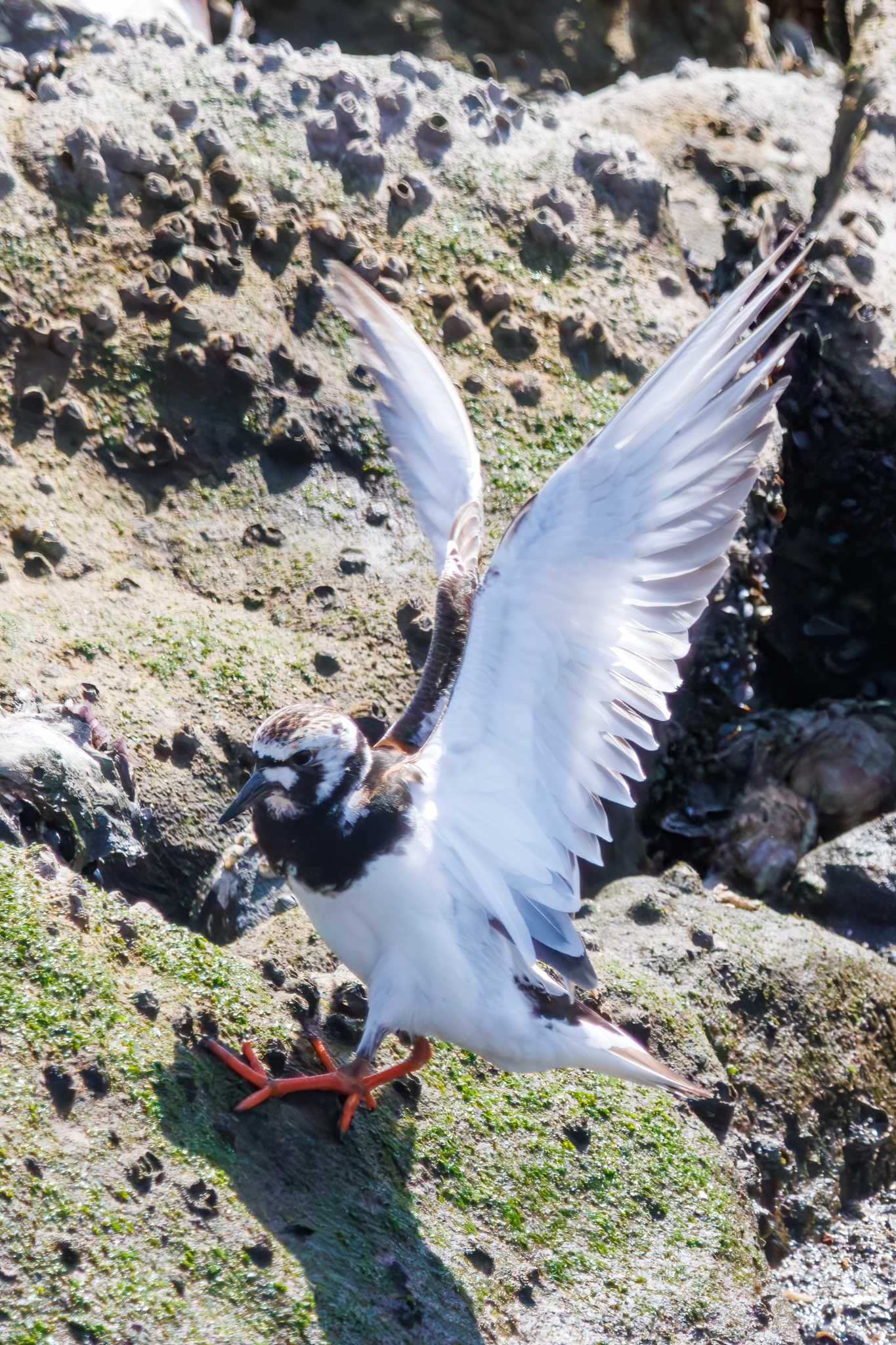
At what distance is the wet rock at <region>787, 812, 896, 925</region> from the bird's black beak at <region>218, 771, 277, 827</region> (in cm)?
265

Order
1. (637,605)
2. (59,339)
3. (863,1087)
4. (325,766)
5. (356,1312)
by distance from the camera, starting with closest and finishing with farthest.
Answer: (356,1312), (637,605), (325,766), (863,1087), (59,339)

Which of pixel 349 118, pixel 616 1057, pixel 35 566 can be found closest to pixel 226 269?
pixel 349 118

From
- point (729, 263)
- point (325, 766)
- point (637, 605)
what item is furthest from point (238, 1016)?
point (729, 263)

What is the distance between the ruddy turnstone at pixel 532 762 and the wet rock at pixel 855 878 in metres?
1.99

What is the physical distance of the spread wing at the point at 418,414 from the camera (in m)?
5.02

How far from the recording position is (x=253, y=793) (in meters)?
3.96

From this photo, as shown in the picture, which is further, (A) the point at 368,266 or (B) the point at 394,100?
(B) the point at 394,100

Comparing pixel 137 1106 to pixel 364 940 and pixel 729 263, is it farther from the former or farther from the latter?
pixel 729 263

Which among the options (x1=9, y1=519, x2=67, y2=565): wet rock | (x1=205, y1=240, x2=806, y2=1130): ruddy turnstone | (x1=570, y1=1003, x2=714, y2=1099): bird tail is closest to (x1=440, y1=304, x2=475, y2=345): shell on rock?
(x1=9, y1=519, x2=67, y2=565): wet rock

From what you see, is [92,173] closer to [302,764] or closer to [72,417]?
[72,417]

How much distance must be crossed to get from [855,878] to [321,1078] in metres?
2.77

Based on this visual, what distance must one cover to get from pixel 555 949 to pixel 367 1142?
74cm

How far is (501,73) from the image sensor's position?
1059cm

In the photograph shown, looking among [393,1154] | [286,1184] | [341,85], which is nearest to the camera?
[286,1184]
